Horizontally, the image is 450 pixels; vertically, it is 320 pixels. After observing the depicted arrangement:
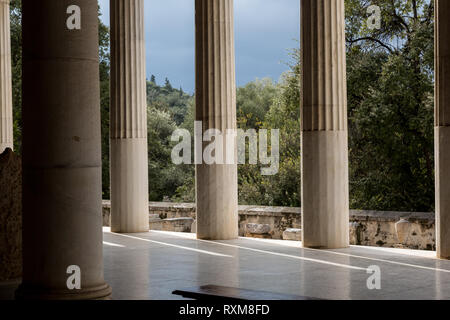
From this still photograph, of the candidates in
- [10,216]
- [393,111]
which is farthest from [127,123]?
[393,111]

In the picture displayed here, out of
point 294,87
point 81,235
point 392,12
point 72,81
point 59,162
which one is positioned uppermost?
point 392,12

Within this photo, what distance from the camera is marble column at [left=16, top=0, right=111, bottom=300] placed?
103ft

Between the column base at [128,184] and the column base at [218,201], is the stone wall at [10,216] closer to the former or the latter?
the column base at [218,201]

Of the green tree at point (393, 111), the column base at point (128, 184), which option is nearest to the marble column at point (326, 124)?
the column base at point (128, 184)

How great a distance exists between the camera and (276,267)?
47.8 meters

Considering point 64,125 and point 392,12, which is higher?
point 392,12

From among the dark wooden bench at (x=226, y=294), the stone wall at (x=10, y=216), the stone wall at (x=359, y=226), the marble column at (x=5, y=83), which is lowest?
the stone wall at (x=359, y=226)

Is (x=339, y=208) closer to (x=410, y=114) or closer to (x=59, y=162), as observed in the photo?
(x=59, y=162)

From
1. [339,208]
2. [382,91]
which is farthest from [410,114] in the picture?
[339,208]

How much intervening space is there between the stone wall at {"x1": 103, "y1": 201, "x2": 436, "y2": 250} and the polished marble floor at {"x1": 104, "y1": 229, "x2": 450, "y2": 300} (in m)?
14.7

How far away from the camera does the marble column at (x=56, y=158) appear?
1232 inches

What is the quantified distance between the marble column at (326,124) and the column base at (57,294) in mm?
28448

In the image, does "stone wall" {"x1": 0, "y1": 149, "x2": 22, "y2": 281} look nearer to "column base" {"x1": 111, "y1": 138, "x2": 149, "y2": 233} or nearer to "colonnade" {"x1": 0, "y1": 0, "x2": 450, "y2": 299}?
"colonnade" {"x1": 0, "y1": 0, "x2": 450, "y2": 299}

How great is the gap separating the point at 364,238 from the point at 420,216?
6470 mm
